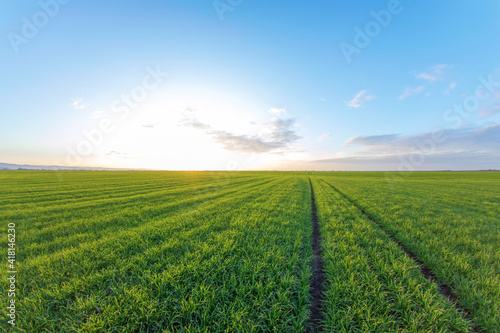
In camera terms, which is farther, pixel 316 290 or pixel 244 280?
pixel 316 290

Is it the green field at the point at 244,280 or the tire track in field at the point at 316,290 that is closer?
the green field at the point at 244,280

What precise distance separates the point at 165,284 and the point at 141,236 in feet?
12.2

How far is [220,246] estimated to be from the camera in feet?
19.3

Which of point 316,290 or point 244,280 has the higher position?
point 244,280

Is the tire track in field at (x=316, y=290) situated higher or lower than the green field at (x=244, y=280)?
lower

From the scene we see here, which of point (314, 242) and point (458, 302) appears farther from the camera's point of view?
point (314, 242)

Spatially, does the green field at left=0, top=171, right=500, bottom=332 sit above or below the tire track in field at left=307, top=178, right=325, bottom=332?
above

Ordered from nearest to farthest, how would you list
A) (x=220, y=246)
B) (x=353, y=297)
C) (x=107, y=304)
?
(x=107, y=304) → (x=353, y=297) → (x=220, y=246)

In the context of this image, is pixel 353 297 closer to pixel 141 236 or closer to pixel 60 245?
pixel 141 236

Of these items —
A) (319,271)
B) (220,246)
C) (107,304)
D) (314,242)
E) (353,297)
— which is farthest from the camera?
(314,242)

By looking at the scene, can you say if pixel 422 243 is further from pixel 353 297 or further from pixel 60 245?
pixel 60 245

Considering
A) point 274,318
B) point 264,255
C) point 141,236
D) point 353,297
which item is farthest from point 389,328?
point 141,236

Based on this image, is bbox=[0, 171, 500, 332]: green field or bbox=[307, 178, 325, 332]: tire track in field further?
bbox=[307, 178, 325, 332]: tire track in field

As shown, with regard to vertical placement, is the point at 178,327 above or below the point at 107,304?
below
